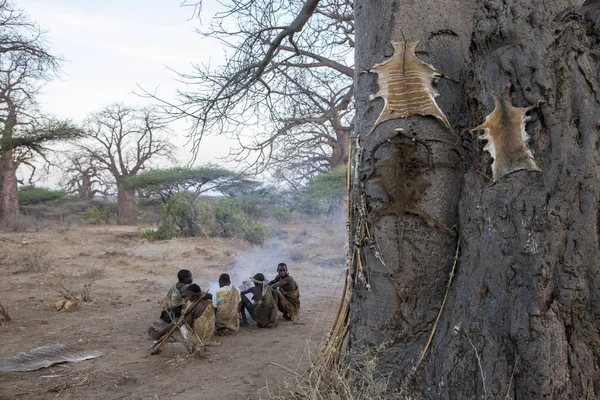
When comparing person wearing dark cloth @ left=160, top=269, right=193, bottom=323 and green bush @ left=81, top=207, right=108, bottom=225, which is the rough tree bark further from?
green bush @ left=81, top=207, right=108, bottom=225

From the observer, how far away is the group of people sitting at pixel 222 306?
4.70m

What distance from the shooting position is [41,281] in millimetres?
8242

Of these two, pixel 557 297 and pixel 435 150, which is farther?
pixel 435 150

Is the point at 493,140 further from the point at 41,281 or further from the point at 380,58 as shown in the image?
the point at 41,281

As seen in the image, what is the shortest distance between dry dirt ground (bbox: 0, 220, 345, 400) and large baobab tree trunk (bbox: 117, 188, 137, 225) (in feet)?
31.9

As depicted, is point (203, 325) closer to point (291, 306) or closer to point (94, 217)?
point (291, 306)

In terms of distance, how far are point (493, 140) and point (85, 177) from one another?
3521 centimetres

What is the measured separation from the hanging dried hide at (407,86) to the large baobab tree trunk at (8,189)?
17.2 meters

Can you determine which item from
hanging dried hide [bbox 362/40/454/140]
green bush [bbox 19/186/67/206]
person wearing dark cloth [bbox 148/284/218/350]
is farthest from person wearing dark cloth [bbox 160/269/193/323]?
green bush [bbox 19/186/67/206]

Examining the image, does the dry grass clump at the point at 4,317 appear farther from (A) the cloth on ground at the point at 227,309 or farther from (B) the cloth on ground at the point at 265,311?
(B) the cloth on ground at the point at 265,311

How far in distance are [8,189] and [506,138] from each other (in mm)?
18472

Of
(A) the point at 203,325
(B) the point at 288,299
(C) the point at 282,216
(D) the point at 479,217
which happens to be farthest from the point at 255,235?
(D) the point at 479,217

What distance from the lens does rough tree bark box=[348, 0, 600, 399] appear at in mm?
1900

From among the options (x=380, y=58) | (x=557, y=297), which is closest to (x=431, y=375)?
(x=557, y=297)
